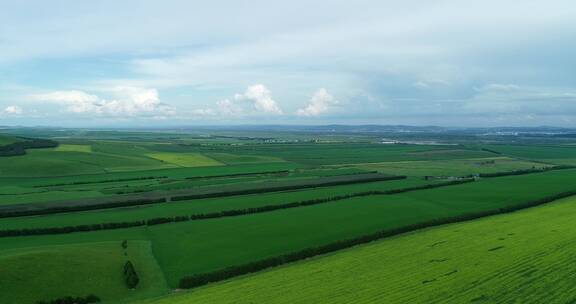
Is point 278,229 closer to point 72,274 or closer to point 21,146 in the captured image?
point 72,274

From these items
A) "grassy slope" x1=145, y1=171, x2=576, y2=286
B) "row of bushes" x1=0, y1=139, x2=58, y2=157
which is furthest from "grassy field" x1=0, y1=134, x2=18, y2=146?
"grassy slope" x1=145, y1=171, x2=576, y2=286

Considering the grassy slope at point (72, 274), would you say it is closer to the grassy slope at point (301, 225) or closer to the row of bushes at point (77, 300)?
the row of bushes at point (77, 300)

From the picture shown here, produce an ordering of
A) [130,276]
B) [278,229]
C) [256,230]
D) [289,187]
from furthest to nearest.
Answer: [289,187] → [278,229] → [256,230] → [130,276]

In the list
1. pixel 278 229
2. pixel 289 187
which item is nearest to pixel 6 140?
pixel 289 187

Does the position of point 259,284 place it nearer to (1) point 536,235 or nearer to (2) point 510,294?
(2) point 510,294

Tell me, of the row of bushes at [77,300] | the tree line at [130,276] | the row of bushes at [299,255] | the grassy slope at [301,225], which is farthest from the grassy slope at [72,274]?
the row of bushes at [299,255]
